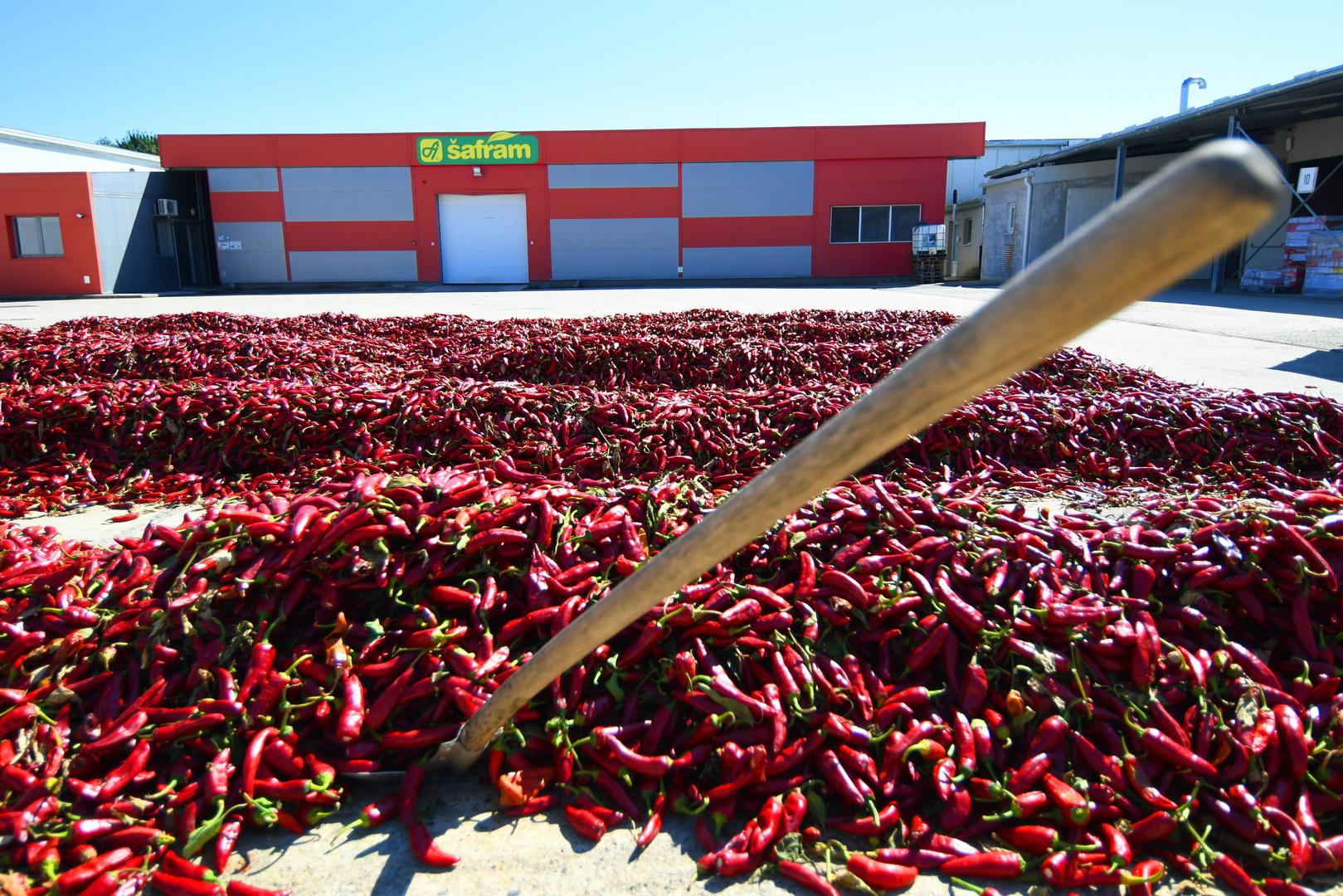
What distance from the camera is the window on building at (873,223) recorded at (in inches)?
1409

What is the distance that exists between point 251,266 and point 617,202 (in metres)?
15.5

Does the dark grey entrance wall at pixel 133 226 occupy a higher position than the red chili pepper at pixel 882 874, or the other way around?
the dark grey entrance wall at pixel 133 226

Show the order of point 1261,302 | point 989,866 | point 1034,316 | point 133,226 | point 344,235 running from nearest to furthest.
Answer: point 1034,316, point 989,866, point 1261,302, point 133,226, point 344,235

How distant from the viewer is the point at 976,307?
959 cm

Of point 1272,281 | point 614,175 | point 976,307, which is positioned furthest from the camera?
point 614,175

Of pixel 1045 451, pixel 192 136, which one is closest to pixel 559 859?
pixel 1045 451

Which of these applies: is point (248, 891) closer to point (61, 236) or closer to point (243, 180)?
point (61, 236)

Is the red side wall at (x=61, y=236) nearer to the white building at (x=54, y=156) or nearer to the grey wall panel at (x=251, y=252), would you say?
the white building at (x=54, y=156)

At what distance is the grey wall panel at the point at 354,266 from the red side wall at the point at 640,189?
0.33 m

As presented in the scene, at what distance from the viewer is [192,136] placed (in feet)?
113

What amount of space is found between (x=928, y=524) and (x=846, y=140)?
3428cm

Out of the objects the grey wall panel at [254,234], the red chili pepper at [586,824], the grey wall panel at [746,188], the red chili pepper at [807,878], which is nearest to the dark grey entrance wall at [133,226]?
the grey wall panel at [254,234]

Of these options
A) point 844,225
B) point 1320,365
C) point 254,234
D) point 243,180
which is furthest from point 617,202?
point 1320,365

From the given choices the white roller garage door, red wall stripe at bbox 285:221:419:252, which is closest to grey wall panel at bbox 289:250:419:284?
red wall stripe at bbox 285:221:419:252
